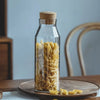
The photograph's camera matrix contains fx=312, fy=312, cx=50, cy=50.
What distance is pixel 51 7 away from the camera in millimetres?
3146

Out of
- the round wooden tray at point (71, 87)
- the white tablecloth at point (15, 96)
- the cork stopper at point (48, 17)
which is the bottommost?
the white tablecloth at point (15, 96)

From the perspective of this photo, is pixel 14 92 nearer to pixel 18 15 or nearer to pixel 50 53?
pixel 50 53

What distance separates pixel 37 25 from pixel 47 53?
1895mm

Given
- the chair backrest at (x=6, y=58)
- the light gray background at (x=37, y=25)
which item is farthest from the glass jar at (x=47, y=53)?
Result: the light gray background at (x=37, y=25)

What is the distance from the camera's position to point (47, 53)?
4.07 feet

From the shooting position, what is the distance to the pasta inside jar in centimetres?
124

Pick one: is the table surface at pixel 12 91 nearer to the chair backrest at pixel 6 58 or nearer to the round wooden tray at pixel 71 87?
the round wooden tray at pixel 71 87

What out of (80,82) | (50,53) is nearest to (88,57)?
(80,82)

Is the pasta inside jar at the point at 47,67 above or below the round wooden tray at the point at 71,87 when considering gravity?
above

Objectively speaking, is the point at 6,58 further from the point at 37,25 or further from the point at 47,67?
the point at 47,67

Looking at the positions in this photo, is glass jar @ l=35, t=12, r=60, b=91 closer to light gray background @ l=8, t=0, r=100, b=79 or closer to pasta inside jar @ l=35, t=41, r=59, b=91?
pasta inside jar @ l=35, t=41, r=59, b=91

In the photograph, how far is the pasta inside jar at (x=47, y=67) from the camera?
4.05 ft

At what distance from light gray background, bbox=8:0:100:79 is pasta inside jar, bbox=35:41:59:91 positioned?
6.10 feet

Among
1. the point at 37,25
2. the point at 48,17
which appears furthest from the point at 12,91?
the point at 37,25
